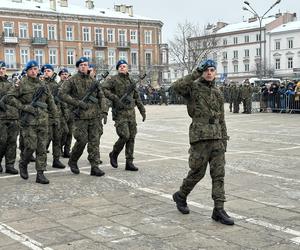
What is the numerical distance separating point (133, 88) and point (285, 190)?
318 cm

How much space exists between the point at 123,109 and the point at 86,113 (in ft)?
2.37

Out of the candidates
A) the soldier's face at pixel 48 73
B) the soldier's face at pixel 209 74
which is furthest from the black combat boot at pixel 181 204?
the soldier's face at pixel 48 73

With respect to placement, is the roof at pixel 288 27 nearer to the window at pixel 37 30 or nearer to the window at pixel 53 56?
the window at pixel 53 56

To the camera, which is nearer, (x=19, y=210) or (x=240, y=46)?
(x=19, y=210)

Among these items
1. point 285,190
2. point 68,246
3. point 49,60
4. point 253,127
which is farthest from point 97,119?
point 49,60

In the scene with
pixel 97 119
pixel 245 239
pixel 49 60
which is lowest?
pixel 245 239

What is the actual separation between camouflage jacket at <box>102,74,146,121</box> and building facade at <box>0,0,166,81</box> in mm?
58483

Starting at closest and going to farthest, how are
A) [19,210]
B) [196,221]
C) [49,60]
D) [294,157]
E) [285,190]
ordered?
[196,221] < [19,210] < [285,190] < [294,157] < [49,60]

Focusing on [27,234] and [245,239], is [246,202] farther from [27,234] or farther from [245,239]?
[27,234]

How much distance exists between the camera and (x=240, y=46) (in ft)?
292

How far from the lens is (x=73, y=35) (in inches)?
2763

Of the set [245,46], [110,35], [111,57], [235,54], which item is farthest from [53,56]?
[235,54]

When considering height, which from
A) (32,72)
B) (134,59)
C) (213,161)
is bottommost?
(213,161)

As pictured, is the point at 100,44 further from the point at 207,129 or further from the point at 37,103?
the point at 207,129
